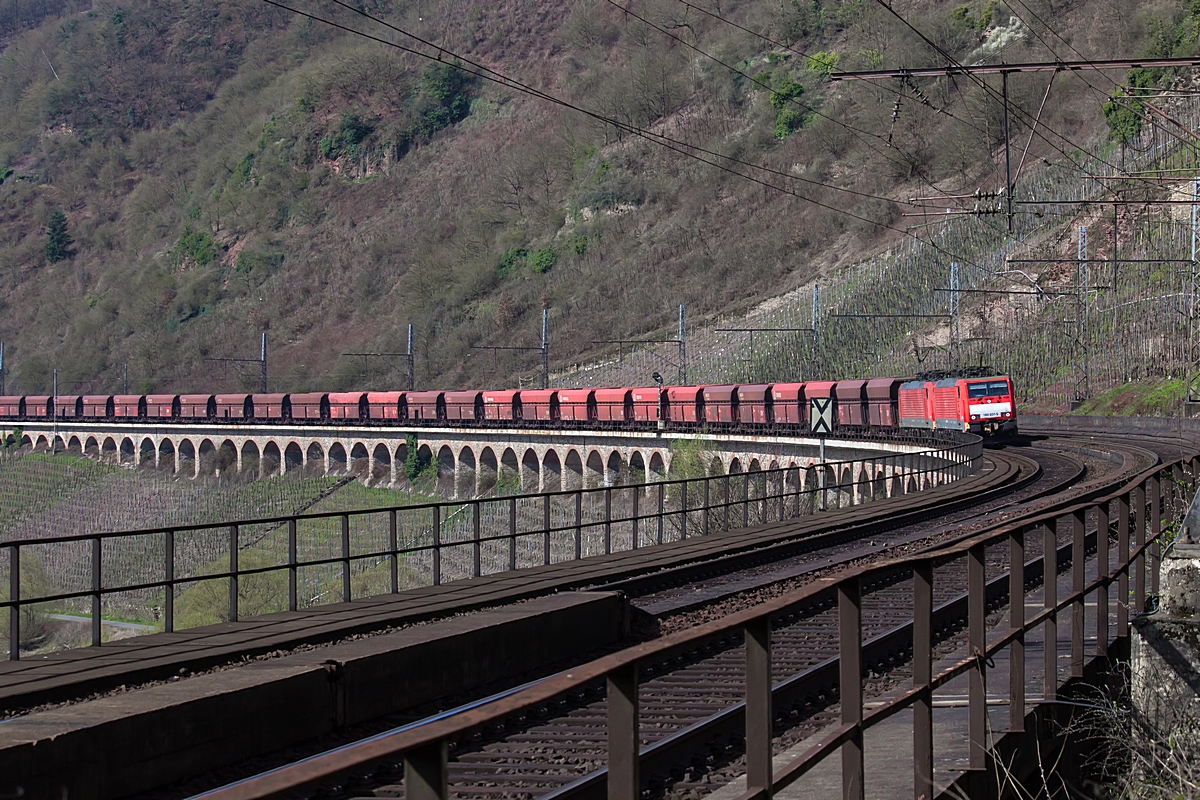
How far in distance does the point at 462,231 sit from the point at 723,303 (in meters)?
47.3

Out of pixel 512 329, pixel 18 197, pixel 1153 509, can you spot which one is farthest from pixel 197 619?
pixel 18 197

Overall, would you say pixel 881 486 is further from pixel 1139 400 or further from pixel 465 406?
pixel 465 406

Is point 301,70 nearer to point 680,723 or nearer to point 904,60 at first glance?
point 904,60

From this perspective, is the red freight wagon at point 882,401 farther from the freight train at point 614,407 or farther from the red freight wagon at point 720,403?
the red freight wagon at point 720,403

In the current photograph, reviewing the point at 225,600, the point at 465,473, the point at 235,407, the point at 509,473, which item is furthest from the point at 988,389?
the point at 235,407

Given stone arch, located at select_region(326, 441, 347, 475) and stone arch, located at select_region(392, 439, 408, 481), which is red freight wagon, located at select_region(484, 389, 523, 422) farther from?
stone arch, located at select_region(326, 441, 347, 475)

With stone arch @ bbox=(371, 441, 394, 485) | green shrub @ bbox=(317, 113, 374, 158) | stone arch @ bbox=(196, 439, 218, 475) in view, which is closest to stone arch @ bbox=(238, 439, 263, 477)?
stone arch @ bbox=(196, 439, 218, 475)

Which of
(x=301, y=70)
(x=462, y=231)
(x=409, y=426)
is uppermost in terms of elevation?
(x=301, y=70)

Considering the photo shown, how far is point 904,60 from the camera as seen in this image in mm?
117375

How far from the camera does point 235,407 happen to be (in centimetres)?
9312

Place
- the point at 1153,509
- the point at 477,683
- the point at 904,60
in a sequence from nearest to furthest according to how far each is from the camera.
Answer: the point at 477,683 → the point at 1153,509 → the point at 904,60

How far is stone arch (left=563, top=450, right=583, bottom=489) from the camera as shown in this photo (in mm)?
73625

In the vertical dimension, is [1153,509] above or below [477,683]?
above

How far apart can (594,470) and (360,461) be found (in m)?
22.8
